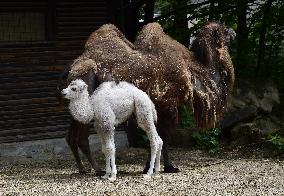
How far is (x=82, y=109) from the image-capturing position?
7609mm

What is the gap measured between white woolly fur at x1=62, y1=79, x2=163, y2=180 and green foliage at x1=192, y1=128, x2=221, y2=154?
3.89 metres

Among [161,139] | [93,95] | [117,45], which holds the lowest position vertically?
[161,139]

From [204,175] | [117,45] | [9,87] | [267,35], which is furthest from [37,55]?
[267,35]

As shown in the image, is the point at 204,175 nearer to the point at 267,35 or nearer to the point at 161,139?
the point at 161,139

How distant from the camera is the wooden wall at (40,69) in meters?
10.9

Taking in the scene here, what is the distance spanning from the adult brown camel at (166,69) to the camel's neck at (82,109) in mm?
332

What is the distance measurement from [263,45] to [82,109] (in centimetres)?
673

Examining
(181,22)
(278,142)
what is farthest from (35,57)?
(278,142)

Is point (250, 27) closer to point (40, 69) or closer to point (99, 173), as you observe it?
point (40, 69)

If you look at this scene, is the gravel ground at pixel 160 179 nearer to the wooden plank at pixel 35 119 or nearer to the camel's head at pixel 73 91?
the wooden plank at pixel 35 119

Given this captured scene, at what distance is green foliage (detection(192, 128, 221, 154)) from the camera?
457 inches

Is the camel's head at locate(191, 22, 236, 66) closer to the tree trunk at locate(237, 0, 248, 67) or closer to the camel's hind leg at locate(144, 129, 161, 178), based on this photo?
the camel's hind leg at locate(144, 129, 161, 178)

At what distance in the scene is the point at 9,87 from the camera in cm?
1092

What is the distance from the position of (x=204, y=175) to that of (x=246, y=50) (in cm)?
583
